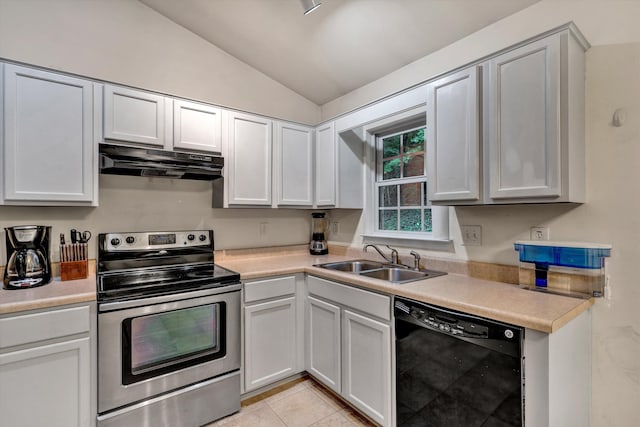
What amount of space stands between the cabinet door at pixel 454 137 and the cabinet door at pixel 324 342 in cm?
106

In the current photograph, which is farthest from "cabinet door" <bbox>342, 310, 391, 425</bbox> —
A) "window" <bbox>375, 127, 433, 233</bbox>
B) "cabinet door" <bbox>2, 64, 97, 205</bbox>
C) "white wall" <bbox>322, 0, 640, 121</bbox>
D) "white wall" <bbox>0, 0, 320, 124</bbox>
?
"white wall" <bbox>0, 0, 320, 124</bbox>

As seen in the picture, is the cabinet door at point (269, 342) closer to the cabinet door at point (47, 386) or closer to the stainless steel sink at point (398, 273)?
the stainless steel sink at point (398, 273)

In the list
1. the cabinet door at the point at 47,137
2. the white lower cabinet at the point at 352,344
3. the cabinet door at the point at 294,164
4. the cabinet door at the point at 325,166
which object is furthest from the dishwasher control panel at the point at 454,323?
the cabinet door at the point at 47,137

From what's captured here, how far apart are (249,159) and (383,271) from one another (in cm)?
141

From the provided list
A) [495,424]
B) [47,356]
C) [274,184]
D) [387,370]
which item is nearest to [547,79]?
[495,424]

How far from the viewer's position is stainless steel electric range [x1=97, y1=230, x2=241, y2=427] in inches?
65.5

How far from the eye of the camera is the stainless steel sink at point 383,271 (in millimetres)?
2209

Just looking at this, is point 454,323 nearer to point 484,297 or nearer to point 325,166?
point 484,297

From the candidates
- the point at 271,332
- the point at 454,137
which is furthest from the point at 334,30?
the point at 271,332

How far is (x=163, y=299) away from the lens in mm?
1787

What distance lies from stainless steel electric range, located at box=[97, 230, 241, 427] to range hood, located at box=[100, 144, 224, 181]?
0.49 metres

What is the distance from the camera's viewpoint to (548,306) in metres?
1.33

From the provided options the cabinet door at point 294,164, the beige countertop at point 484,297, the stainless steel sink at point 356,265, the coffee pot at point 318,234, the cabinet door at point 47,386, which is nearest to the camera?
the beige countertop at point 484,297

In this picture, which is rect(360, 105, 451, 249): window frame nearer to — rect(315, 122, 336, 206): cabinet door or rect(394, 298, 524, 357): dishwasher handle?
rect(315, 122, 336, 206): cabinet door
